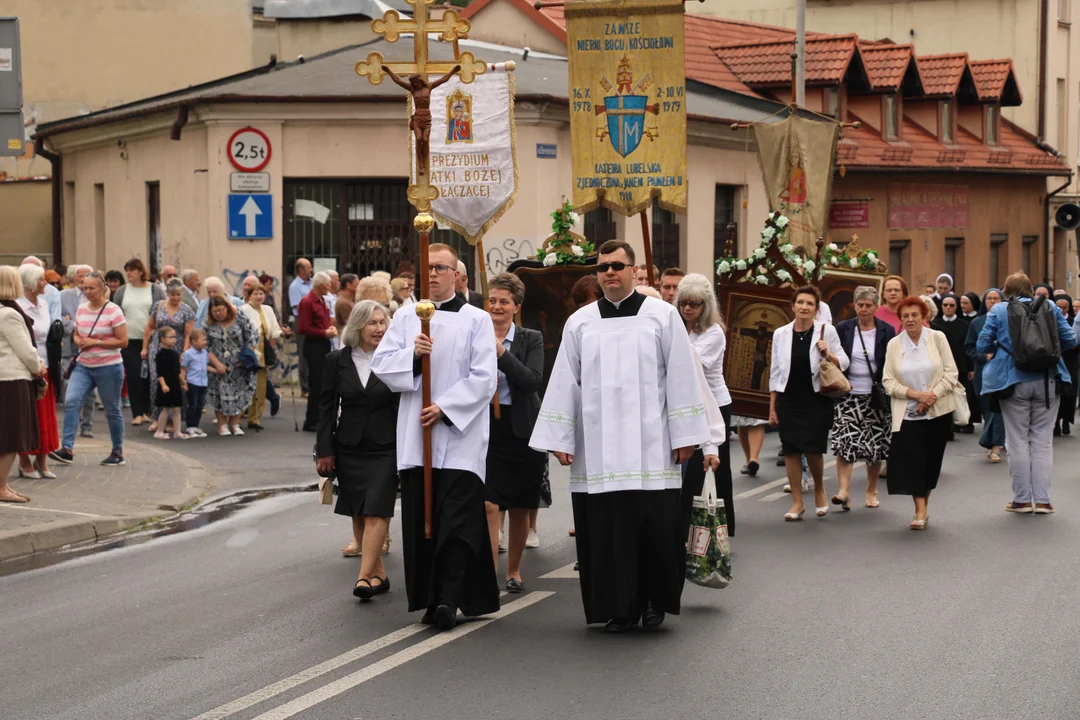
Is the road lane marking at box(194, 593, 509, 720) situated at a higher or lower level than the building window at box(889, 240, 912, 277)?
lower

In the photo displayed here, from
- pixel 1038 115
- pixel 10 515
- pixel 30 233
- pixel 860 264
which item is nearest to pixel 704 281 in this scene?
pixel 10 515

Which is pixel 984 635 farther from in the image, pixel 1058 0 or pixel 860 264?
pixel 1058 0

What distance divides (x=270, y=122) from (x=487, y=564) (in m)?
17.8

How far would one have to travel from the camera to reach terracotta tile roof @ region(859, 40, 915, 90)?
3812cm

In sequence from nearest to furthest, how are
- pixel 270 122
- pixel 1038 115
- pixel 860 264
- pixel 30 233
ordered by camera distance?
1. pixel 860 264
2. pixel 270 122
3. pixel 30 233
4. pixel 1038 115

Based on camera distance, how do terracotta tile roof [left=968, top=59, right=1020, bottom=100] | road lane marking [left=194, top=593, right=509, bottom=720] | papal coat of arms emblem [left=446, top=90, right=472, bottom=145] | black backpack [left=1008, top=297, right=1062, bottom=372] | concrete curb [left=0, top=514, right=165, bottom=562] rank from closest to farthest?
road lane marking [left=194, top=593, right=509, bottom=720]
concrete curb [left=0, top=514, right=165, bottom=562]
papal coat of arms emblem [left=446, top=90, right=472, bottom=145]
black backpack [left=1008, top=297, right=1062, bottom=372]
terracotta tile roof [left=968, top=59, right=1020, bottom=100]

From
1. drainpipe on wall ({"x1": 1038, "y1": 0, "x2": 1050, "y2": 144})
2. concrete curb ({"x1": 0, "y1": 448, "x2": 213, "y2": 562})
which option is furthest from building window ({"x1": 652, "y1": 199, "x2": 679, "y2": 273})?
drainpipe on wall ({"x1": 1038, "y1": 0, "x2": 1050, "y2": 144})

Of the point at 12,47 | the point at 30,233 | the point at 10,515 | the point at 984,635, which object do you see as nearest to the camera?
the point at 984,635

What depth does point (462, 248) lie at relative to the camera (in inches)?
1011

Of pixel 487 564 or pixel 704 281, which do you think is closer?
pixel 487 564

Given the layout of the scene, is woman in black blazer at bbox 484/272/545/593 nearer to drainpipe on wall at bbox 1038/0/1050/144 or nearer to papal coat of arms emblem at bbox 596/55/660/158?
papal coat of arms emblem at bbox 596/55/660/158

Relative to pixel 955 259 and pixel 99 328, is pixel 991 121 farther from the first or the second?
pixel 99 328

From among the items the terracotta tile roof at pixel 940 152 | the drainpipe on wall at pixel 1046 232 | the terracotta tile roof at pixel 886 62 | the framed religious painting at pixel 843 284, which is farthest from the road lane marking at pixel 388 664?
the drainpipe on wall at pixel 1046 232

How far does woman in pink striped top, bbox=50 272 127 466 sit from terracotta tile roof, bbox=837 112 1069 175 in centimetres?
2276
